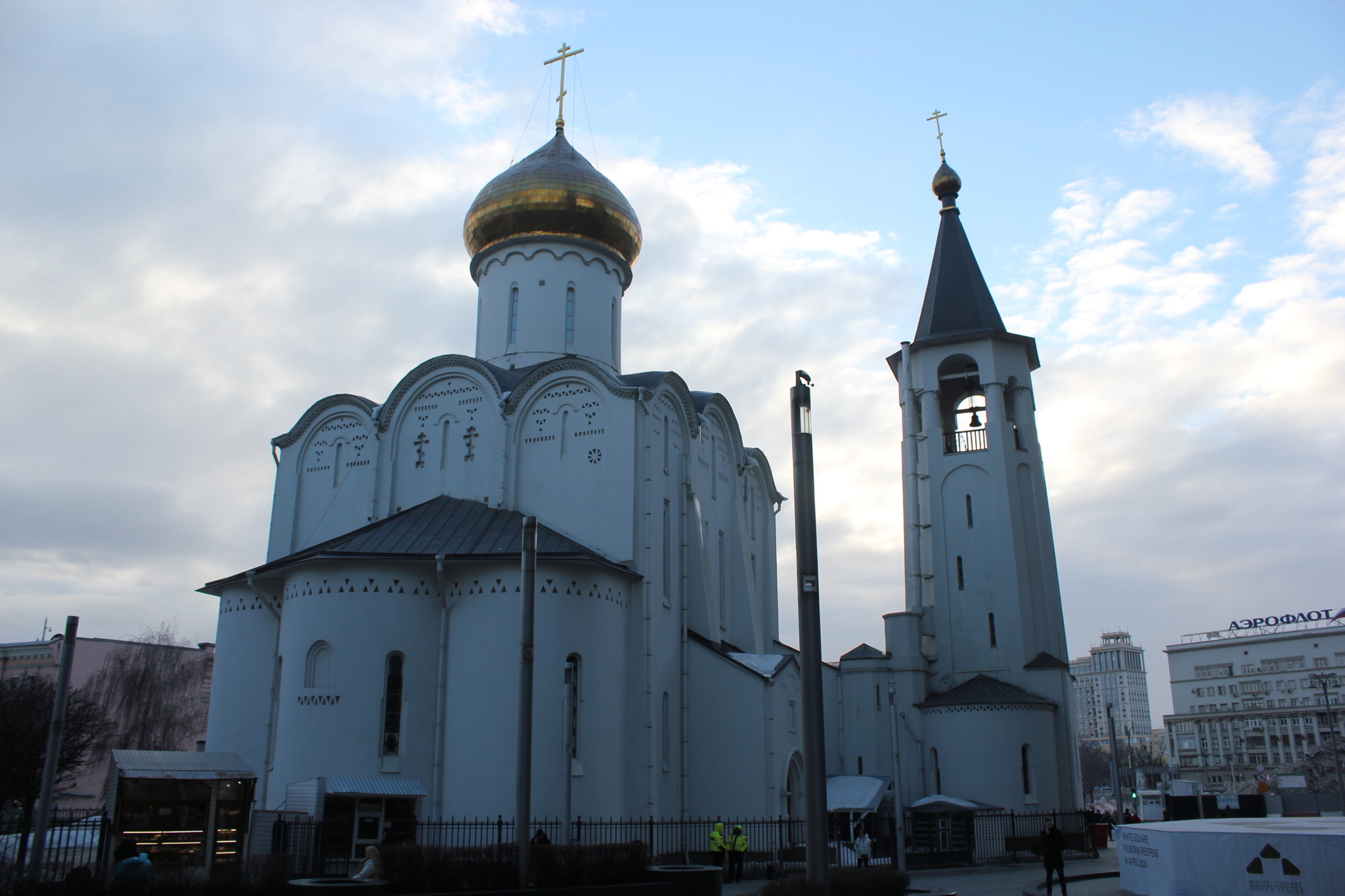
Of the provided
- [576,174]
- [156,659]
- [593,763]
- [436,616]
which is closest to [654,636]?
[593,763]

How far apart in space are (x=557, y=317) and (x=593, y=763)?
9.87 m

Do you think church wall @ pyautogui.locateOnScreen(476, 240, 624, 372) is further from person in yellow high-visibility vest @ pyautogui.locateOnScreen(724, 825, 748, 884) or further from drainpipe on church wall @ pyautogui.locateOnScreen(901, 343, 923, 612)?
person in yellow high-visibility vest @ pyautogui.locateOnScreen(724, 825, 748, 884)

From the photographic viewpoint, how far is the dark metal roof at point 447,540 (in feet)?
54.3

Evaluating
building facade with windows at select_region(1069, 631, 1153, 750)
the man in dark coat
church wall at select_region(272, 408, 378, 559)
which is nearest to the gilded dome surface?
church wall at select_region(272, 408, 378, 559)

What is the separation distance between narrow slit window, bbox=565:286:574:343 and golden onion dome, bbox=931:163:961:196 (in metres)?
13.7

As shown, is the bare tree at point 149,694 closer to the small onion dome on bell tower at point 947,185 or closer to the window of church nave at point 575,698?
the window of church nave at point 575,698

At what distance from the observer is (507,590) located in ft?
54.2

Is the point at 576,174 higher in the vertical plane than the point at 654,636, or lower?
higher

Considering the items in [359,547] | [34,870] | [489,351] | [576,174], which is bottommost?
[34,870]

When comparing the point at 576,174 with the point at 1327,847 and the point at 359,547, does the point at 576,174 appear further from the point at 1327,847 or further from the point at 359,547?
the point at 1327,847

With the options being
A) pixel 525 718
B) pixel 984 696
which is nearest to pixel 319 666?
pixel 525 718

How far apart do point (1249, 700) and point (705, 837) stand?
184ft

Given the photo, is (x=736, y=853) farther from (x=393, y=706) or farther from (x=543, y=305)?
(x=543, y=305)

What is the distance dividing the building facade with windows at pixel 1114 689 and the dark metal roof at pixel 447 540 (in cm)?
11402
